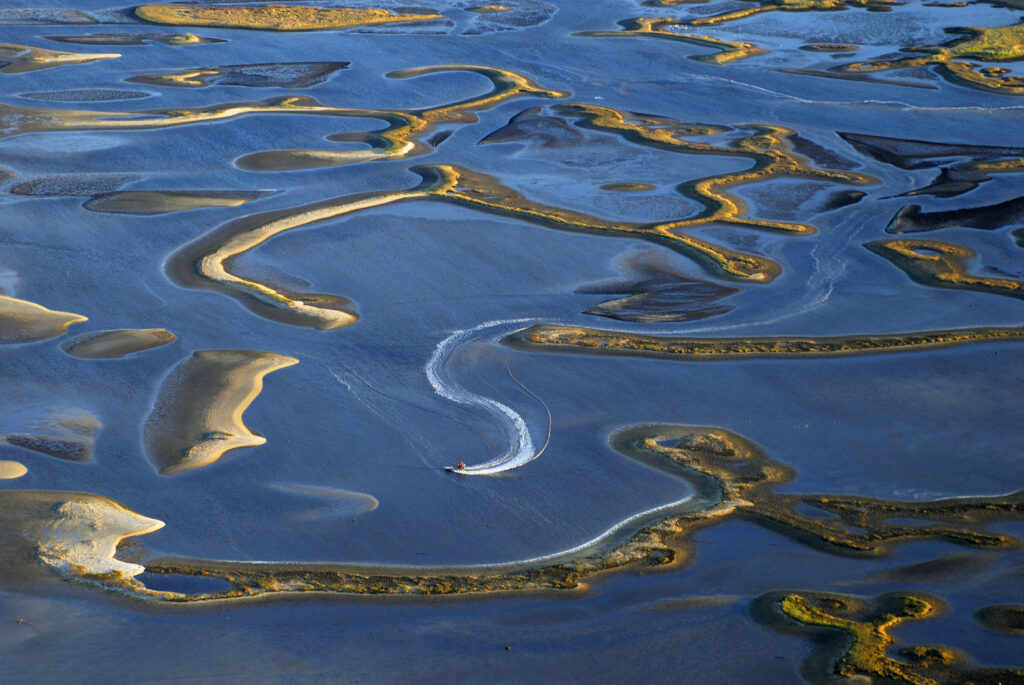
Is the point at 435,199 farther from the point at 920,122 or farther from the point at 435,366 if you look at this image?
the point at 920,122

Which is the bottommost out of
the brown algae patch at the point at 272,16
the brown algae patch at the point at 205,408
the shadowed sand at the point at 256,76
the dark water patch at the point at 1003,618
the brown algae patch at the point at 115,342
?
the dark water patch at the point at 1003,618

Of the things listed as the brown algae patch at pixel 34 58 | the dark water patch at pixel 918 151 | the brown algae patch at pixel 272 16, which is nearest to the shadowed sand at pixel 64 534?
the dark water patch at pixel 918 151

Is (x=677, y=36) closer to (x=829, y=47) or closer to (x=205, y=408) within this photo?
(x=829, y=47)

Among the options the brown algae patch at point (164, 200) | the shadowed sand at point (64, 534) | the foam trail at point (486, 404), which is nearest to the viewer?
the shadowed sand at point (64, 534)

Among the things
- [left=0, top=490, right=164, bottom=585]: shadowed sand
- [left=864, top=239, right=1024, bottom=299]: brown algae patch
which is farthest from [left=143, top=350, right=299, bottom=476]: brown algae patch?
[left=864, top=239, right=1024, bottom=299]: brown algae patch

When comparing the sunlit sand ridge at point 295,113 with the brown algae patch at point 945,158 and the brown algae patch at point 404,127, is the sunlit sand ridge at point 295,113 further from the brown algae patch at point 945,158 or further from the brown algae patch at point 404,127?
the brown algae patch at point 945,158

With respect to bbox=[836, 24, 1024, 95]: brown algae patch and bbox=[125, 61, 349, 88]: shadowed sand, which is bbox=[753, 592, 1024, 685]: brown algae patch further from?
bbox=[836, 24, 1024, 95]: brown algae patch
